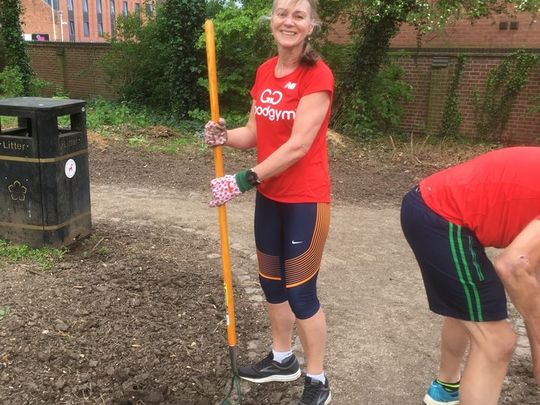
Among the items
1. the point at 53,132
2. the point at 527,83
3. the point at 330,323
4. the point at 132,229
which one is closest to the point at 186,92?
the point at 527,83

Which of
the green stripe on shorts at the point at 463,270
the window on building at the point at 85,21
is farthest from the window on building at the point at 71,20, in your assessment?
the green stripe on shorts at the point at 463,270

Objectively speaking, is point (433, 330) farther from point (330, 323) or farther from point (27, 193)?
point (27, 193)

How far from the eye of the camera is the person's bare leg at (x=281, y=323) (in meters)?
3.03

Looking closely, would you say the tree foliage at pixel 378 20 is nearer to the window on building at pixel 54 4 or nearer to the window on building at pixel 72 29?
the window on building at pixel 54 4

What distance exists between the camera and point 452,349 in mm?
2797

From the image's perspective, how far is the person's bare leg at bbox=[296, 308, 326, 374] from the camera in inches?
111

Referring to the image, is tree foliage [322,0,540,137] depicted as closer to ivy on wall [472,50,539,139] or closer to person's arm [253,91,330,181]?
ivy on wall [472,50,539,139]

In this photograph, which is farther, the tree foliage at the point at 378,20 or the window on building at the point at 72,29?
the window on building at the point at 72,29

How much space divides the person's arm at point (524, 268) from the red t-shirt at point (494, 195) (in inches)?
4.9

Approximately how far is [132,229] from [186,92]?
8189mm

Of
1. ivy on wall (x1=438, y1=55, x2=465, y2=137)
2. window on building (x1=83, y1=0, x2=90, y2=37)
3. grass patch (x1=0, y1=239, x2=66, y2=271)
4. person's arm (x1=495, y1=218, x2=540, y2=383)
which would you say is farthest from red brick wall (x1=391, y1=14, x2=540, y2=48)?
window on building (x1=83, y1=0, x2=90, y2=37)

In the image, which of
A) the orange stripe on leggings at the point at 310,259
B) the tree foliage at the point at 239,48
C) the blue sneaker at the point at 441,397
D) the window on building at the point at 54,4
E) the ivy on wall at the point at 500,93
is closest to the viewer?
the orange stripe on leggings at the point at 310,259

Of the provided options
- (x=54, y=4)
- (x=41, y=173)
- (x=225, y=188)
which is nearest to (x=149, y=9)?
(x=41, y=173)

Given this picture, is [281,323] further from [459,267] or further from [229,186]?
[459,267]
